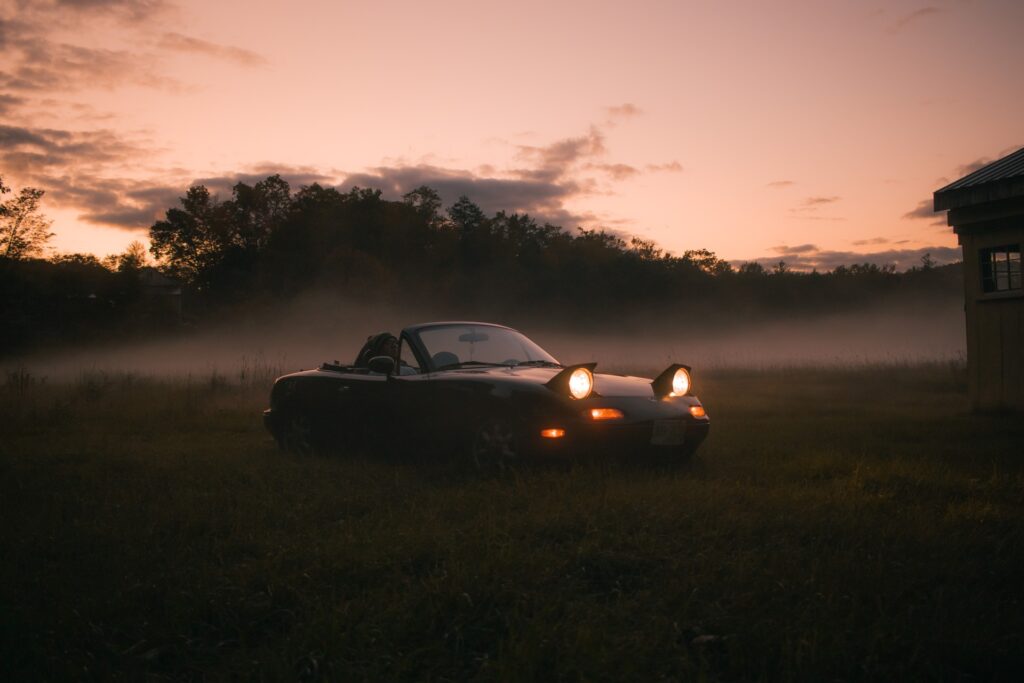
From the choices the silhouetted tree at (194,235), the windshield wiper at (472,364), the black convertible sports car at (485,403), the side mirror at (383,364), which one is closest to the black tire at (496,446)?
the black convertible sports car at (485,403)

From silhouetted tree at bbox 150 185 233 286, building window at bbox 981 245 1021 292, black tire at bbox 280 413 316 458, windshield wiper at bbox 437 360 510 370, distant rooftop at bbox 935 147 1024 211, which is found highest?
silhouetted tree at bbox 150 185 233 286

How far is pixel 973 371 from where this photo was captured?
12.2 m

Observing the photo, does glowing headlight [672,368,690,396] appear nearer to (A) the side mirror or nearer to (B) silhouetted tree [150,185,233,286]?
(A) the side mirror

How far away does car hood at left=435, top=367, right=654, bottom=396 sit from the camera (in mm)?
6578

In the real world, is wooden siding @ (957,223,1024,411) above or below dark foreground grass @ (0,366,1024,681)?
above

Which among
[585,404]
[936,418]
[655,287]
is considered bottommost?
[936,418]

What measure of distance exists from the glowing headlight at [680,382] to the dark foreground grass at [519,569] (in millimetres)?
690

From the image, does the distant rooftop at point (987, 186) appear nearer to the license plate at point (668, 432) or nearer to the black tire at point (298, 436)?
the license plate at point (668, 432)

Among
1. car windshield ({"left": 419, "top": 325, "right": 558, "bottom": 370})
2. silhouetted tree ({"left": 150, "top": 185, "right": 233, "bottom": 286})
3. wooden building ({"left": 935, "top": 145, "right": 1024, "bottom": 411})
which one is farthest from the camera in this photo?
silhouetted tree ({"left": 150, "top": 185, "right": 233, "bottom": 286})

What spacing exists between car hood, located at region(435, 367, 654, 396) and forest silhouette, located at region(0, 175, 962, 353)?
37753 millimetres

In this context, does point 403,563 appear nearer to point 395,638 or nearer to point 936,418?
point 395,638

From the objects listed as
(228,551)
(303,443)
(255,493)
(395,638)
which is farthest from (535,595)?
(303,443)

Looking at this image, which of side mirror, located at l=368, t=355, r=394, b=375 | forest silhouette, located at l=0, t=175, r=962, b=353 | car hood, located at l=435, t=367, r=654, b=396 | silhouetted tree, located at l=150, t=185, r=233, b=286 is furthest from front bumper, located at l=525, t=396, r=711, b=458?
silhouetted tree, located at l=150, t=185, r=233, b=286

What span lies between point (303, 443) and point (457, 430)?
2391mm
